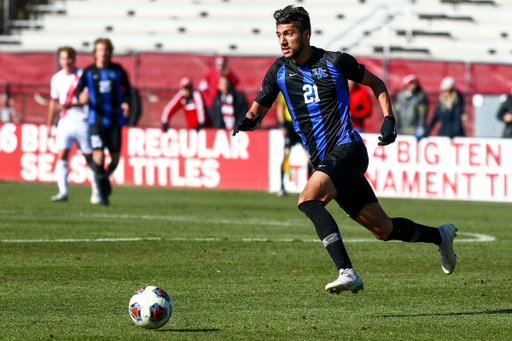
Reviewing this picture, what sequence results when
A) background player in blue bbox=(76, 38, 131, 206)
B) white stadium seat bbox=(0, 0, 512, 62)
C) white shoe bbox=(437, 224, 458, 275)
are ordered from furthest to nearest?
white stadium seat bbox=(0, 0, 512, 62)
background player in blue bbox=(76, 38, 131, 206)
white shoe bbox=(437, 224, 458, 275)

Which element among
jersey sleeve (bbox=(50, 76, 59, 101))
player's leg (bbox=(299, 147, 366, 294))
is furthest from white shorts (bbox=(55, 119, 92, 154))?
player's leg (bbox=(299, 147, 366, 294))

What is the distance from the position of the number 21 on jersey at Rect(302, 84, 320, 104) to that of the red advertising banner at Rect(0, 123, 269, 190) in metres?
11.1

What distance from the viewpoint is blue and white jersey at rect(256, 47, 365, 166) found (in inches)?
242

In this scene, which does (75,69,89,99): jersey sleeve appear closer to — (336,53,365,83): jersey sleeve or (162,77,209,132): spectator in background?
(162,77,209,132): spectator in background

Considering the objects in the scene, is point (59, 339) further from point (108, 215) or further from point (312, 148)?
point (108, 215)

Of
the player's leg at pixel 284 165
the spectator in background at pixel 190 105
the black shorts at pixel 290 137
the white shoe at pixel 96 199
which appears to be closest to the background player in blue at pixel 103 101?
the white shoe at pixel 96 199

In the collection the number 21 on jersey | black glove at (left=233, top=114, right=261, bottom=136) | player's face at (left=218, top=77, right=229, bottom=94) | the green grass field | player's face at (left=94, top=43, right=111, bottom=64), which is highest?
player's face at (left=94, top=43, right=111, bottom=64)

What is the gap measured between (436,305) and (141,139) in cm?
1274

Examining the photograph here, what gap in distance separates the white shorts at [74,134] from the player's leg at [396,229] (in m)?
8.28

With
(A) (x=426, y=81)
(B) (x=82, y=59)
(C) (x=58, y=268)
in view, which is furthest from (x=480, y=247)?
(B) (x=82, y=59)

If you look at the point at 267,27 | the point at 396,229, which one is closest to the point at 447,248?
the point at 396,229

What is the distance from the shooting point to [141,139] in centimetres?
1805

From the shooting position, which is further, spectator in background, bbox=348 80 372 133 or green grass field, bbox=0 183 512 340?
spectator in background, bbox=348 80 372 133

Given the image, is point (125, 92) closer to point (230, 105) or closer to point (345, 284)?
point (230, 105)
